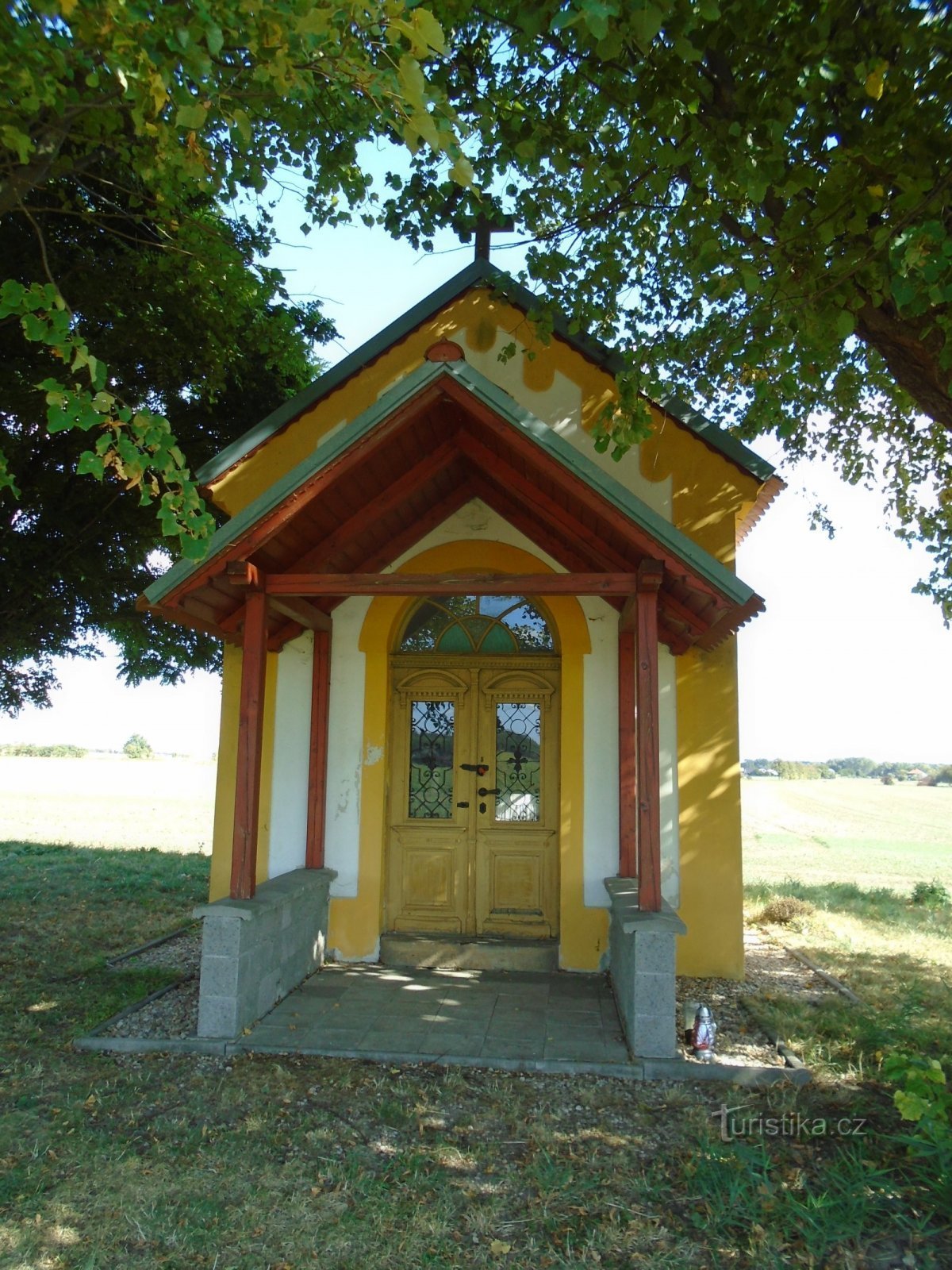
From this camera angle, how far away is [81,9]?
3.45 metres

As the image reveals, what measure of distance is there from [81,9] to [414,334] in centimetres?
491

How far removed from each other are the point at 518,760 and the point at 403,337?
3.98 metres

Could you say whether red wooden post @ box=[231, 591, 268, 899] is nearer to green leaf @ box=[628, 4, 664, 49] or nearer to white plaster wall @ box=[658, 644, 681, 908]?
white plaster wall @ box=[658, 644, 681, 908]

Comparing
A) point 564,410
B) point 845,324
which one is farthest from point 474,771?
point 845,324

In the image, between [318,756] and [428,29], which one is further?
[318,756]

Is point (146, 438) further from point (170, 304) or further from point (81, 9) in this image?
point (170, 304)

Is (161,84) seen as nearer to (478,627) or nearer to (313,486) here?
(313,486)

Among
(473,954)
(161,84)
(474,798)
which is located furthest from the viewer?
(474,798)

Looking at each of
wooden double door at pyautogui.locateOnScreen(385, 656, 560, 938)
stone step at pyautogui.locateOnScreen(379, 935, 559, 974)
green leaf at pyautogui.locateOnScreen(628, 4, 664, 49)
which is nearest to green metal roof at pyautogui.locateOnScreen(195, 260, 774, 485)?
wooden double door at pyautogui.locateOnScreen(385, 656, 560, 938)

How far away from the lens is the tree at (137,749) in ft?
248

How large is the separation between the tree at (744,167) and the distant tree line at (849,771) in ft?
185

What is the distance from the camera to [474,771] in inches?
313

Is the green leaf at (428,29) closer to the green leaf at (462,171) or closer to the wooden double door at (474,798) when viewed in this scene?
the green leaf at (462,171)

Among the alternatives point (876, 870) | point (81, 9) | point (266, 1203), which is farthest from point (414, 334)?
point (876, 870)
